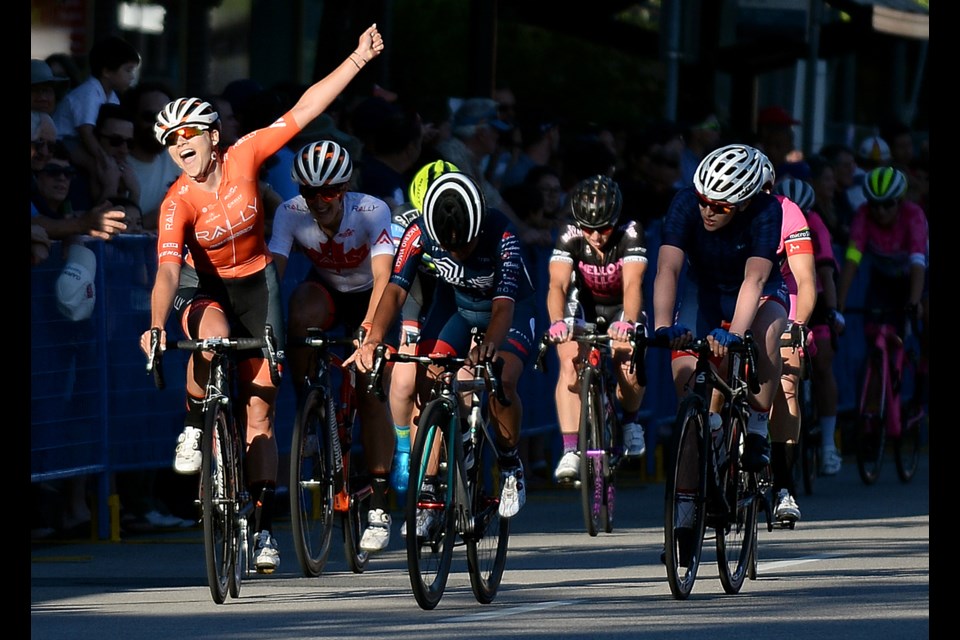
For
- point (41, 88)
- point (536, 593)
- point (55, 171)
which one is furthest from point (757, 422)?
point (41, 88)

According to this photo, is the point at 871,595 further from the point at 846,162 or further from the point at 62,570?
the point at 846,162

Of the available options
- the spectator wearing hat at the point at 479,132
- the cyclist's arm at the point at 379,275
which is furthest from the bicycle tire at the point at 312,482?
the spectator wearing hat at the point at 479,132

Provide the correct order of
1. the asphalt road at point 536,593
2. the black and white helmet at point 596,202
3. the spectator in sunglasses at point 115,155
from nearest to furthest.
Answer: the asphalt road at point 536,593 → the spectator in sunglasses at point 115,155 → the black and white helmet at point 596,202

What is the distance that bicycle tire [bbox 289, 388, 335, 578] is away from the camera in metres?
11.5

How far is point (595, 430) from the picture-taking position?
1448cm

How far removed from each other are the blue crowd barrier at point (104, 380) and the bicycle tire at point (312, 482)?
5.42 feet

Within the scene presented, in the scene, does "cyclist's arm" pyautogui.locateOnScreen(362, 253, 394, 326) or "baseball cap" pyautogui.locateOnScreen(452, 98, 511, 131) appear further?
"baseball cap" pyautogui.locateOnScreen(452, 98, 511, 131)

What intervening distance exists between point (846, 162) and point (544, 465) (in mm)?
5730

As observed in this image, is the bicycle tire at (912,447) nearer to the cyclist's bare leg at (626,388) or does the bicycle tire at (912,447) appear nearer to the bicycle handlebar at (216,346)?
the cyclist's bare leg at (626,388)

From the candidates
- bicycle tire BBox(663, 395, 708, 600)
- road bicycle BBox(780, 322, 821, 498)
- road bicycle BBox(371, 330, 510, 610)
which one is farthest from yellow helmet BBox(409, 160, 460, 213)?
road bicycle BBox(780, 322, 821, 498)

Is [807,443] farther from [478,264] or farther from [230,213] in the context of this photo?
[230,213]

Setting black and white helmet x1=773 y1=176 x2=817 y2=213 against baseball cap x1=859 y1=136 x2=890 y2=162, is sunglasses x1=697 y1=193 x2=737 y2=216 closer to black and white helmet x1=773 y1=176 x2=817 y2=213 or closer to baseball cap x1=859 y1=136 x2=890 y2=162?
black and white helmet x1=773 y1=176 x2=817 y2=213

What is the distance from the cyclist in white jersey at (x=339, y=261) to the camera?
11.9 meters
